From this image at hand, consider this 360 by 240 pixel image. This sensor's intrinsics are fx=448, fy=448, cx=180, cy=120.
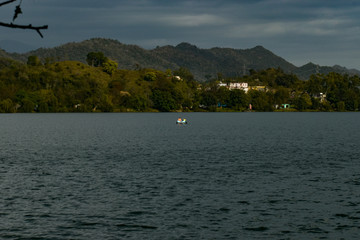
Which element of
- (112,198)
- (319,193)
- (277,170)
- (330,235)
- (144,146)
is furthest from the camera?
(144,146)

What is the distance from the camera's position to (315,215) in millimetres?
34875

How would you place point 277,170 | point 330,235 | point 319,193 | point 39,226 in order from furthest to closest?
1. point 277,170
2. point 319,193
3. point 39,226
4. point 330,235

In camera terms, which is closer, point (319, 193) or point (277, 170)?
point (319, 193)

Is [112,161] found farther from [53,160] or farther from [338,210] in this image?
[338,210]

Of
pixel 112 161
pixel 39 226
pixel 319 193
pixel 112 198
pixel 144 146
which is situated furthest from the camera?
pixel 144 146

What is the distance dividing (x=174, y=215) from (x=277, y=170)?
27.8 metres

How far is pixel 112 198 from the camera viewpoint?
133ft

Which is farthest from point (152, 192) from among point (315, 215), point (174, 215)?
point (315, 215)

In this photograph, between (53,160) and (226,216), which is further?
(53,160)

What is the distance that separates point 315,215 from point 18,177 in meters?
33.9

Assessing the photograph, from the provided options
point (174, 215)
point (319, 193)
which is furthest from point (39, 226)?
point (319, 193)

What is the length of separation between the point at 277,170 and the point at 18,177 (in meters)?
32.4

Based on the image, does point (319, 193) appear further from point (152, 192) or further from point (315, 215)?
point (152, 192)

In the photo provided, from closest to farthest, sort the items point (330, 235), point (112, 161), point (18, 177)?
point (330, 235) → point (18, 177) → point (112, 161)
